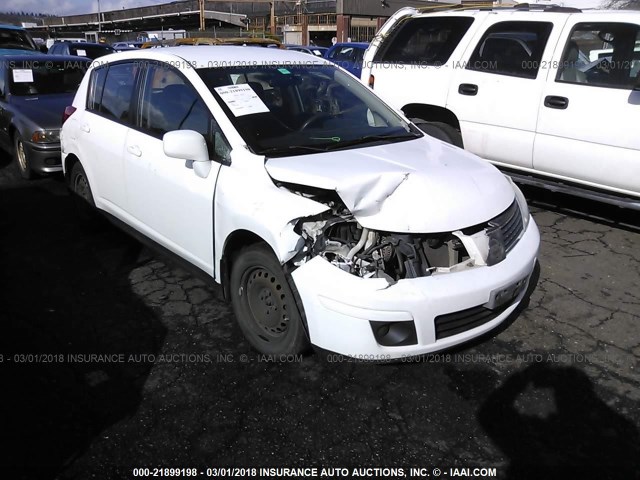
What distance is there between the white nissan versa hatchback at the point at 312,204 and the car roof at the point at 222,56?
0.02 meters

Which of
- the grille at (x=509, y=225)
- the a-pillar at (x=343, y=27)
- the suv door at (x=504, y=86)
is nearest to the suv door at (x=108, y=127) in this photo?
the grille at (x=509, y=225)

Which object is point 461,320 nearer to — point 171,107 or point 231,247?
point 231,247

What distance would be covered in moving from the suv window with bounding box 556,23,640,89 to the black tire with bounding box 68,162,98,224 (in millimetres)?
4459

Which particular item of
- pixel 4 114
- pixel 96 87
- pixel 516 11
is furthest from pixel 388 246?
pixel 4 114

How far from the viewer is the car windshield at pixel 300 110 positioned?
325 centimetres

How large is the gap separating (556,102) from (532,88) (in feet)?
0.98

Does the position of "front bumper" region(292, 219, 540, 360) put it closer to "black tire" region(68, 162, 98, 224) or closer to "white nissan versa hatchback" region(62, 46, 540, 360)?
"white nissan versa hatchback" region(62, 46, 540, 360)

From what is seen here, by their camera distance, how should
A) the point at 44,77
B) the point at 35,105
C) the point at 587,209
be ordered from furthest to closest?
1. the point at 44,77
2. the point at 35,105
3. the point at 587,209

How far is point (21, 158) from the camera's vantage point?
685 centimetres

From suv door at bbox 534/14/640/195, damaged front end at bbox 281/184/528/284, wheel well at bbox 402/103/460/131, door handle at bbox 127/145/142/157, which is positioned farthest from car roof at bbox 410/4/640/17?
door handle at bbox 127/145/142/157

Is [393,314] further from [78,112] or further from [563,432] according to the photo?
[78,112]

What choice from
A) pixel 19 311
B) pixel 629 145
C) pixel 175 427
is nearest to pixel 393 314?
pixel 175 427

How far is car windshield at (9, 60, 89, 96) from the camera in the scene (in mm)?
7316

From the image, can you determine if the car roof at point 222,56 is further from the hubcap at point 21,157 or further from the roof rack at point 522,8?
the hubcap at point 21,157
